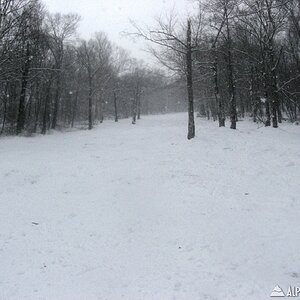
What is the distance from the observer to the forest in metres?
20.4

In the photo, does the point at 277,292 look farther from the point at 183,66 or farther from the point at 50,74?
the point at 50,74

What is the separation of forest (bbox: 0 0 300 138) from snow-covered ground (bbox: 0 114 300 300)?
6.21m

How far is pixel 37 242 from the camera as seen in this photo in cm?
755

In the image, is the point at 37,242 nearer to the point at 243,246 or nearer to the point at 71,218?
the point at 71,218

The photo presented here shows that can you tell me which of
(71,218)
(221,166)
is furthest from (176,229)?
(221,166)

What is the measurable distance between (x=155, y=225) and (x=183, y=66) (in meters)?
15.8

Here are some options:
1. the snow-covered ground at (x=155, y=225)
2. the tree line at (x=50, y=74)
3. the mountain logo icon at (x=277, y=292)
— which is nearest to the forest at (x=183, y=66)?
the tree line at (x=50, y=74)

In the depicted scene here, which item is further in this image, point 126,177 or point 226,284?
point 126,177

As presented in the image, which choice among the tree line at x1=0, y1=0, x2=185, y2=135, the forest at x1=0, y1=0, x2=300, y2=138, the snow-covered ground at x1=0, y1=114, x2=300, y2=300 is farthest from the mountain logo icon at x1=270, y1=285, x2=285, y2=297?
the tree line at x1=0, y1=0, x2=185, y2=135

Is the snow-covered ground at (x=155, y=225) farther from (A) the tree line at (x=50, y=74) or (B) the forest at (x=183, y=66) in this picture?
(A) the tree line at (x=50, y=74)

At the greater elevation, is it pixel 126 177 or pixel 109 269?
pixel 126 177

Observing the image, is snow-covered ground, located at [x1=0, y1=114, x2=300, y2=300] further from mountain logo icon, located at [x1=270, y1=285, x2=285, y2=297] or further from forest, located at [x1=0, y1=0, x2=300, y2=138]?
Answer: forest, located at [x1=0, y1=0, x2=300, y2=138]

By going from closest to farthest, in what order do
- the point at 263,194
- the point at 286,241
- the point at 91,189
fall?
the point at 286,241 → the point at 263,194 → the point at 91,189

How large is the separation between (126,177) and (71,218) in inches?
146
